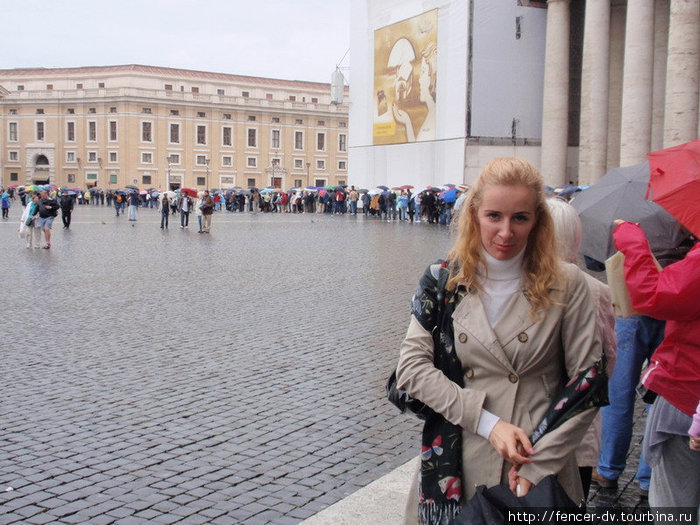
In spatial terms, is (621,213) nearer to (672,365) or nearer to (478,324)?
(672,365)

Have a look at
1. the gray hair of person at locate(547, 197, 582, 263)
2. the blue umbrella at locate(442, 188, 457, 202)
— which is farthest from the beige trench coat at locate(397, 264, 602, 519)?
the blue umbrella at locate(442, 188, 457, 202)

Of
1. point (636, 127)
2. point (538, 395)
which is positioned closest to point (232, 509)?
point (538, 395)

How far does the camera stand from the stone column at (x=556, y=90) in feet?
90.8

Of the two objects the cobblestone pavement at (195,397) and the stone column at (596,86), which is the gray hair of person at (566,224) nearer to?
the cobblestone pavement at (195,397)

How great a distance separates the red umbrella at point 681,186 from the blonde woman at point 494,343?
0.68m

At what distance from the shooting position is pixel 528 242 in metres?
1.91

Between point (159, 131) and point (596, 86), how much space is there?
4926 cm

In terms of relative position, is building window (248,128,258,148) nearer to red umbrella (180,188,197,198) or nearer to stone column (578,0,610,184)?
red umbrella (180,188,197,198)

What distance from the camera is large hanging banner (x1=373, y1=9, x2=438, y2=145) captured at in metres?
31.8

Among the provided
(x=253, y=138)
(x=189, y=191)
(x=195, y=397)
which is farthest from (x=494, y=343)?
(x=253, y=138)

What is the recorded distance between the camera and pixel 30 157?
6925 centimetres

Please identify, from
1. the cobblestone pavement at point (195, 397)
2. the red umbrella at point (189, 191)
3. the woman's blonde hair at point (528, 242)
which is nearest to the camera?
the woman's blonde hair at point (528, 242)

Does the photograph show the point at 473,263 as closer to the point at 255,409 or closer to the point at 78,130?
the point at 255,409

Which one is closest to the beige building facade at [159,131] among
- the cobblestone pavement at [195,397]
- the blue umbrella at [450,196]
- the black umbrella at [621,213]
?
the blue umbrella at [450,196]
